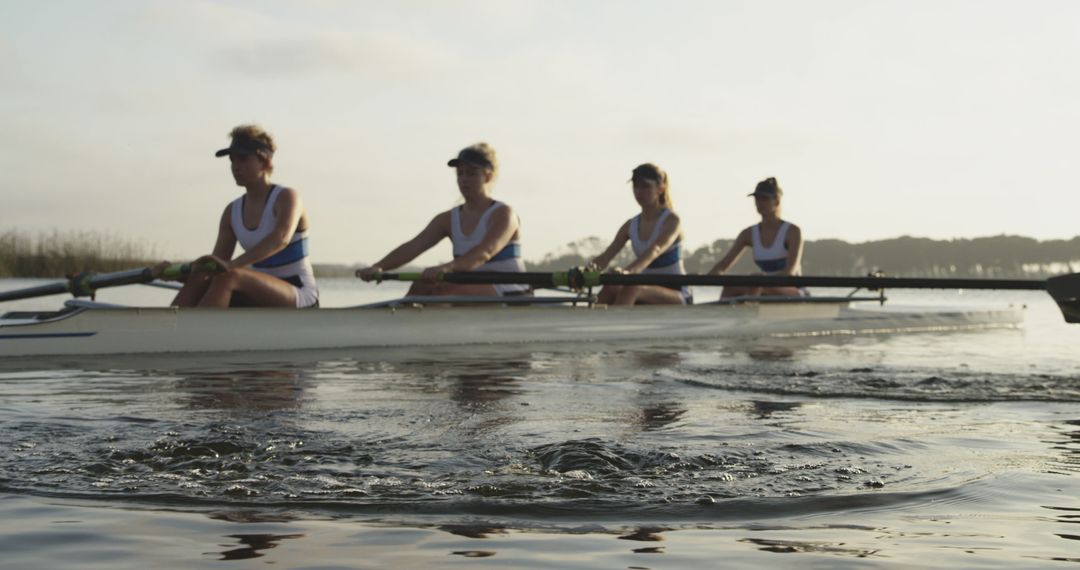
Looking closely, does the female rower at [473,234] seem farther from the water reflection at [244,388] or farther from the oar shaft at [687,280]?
the water reflection at [244,388]

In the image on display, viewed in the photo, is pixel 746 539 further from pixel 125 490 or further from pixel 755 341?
pixel 755 341

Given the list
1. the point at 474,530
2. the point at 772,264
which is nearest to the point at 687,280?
the point at 772,264

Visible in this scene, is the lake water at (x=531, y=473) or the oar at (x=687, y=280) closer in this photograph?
the lake water at (x=531, y=473)

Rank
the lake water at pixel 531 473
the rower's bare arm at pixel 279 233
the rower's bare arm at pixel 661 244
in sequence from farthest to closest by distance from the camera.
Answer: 1. the rower's bare arm at pixel 661 244
2. the rower's bare arm at pixel 279 233
3. the lake water at pixel 531 473

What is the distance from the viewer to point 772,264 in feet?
49.9

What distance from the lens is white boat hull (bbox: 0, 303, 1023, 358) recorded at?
9203 millimetres

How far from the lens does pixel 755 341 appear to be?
534 inches

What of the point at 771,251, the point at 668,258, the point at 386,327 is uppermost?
the point at 771,251

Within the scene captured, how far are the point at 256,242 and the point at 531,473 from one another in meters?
6.51

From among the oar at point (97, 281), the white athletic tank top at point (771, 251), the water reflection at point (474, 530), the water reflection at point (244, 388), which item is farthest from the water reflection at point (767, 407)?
the white athletic tank top at point (771, 251)

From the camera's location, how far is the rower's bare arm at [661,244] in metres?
13.1

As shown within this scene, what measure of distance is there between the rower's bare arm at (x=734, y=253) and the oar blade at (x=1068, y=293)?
707cm

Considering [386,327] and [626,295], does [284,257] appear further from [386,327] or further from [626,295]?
[626,295]

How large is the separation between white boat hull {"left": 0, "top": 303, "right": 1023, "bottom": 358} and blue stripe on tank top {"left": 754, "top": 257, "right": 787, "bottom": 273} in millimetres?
618
